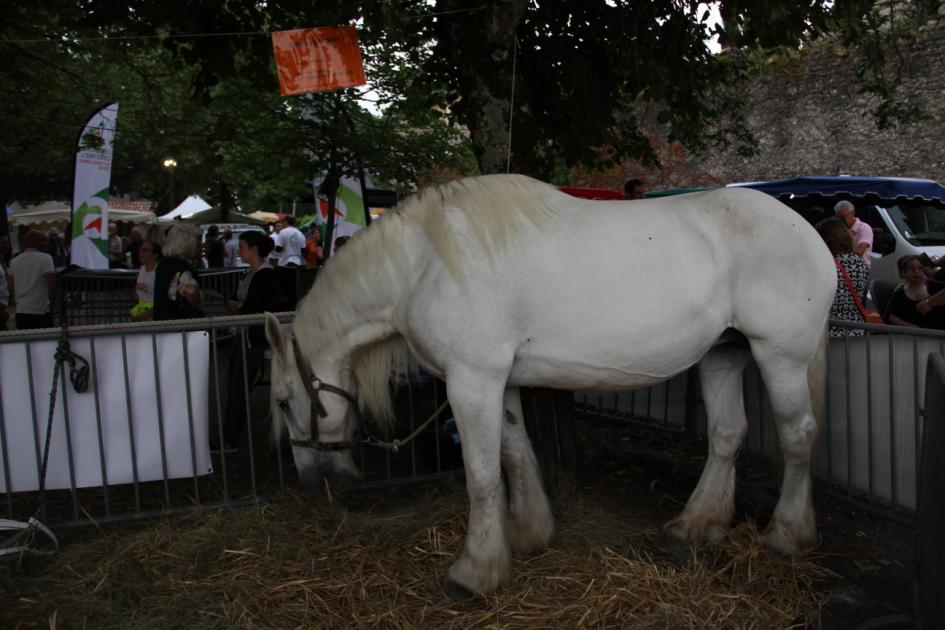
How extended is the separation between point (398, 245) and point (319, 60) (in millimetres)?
2198

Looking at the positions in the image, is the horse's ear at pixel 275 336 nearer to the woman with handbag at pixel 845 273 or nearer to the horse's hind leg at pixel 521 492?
the horse's hind leg at pixel 521 492

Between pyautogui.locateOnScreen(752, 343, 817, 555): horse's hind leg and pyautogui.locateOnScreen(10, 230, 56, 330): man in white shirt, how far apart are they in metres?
7.64

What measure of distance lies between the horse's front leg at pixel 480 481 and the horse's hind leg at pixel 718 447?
1.03 metres

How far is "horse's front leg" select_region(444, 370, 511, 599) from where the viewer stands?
323 cm

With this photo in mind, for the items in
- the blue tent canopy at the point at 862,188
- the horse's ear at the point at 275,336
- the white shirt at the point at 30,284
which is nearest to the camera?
the horse's ear at the point at 275,336

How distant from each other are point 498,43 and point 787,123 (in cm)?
1787

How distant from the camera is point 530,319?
10.7 ft

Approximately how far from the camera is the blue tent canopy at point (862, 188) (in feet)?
30.9

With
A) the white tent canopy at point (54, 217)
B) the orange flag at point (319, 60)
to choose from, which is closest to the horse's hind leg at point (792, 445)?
the orange flag at point (319, 60)

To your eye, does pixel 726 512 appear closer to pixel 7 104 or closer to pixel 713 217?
pixel 713 217

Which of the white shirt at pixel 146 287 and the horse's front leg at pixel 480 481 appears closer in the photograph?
the horse's front leg at pixel 480 481

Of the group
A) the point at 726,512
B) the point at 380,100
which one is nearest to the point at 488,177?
the point at 726,512

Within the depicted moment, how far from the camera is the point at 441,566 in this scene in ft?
11.9

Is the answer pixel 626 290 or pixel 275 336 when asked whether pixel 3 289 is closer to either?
pixel 275 336
